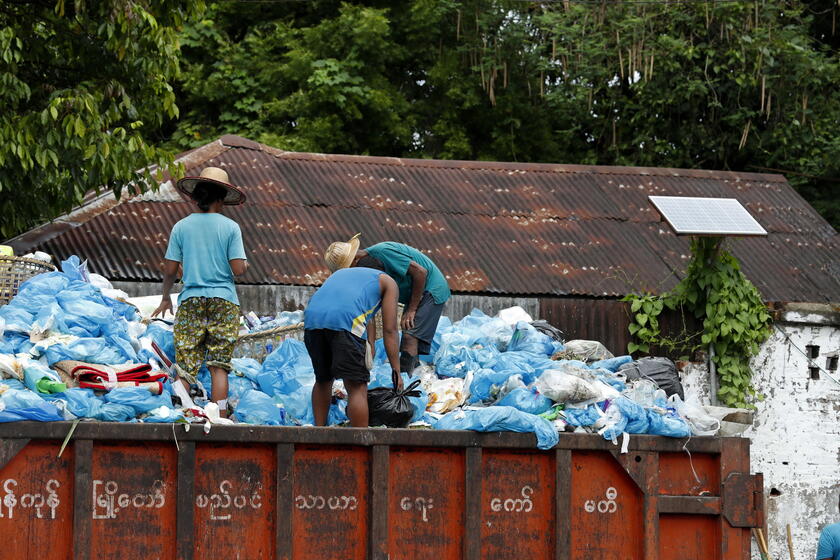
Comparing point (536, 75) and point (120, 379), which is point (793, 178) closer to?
point (536, 75)

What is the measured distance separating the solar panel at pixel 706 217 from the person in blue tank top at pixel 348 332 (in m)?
3.89

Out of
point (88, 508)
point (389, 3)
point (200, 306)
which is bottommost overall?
point (88, 508)

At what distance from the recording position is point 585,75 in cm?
1672

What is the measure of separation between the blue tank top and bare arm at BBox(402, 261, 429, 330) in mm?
1287

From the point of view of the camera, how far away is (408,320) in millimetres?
7117

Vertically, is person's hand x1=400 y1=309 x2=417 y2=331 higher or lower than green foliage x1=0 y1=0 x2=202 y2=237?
lower

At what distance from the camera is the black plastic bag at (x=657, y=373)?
7020 mm

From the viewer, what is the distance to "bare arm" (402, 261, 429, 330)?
712cm

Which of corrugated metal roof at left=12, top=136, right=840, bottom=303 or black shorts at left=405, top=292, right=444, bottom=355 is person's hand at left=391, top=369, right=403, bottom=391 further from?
corrugated metal roof at left=12, top=136, right=840, bottom=303

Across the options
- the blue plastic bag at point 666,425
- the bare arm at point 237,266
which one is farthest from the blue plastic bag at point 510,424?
the bare arm at point 237,266

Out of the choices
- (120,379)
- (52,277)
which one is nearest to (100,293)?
(52,277)

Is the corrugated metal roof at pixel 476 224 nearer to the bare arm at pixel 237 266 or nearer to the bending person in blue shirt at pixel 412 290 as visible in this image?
the bending person in blue shirt at pixel 412 290

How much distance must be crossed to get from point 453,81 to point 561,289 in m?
7.85

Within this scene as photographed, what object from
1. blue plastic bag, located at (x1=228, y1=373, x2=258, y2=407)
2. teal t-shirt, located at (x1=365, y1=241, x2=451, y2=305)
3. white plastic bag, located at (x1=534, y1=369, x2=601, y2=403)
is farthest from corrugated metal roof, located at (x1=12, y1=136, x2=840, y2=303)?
white plastic bag, located at (x1=534, y1=369, x2=601, y2=403)
